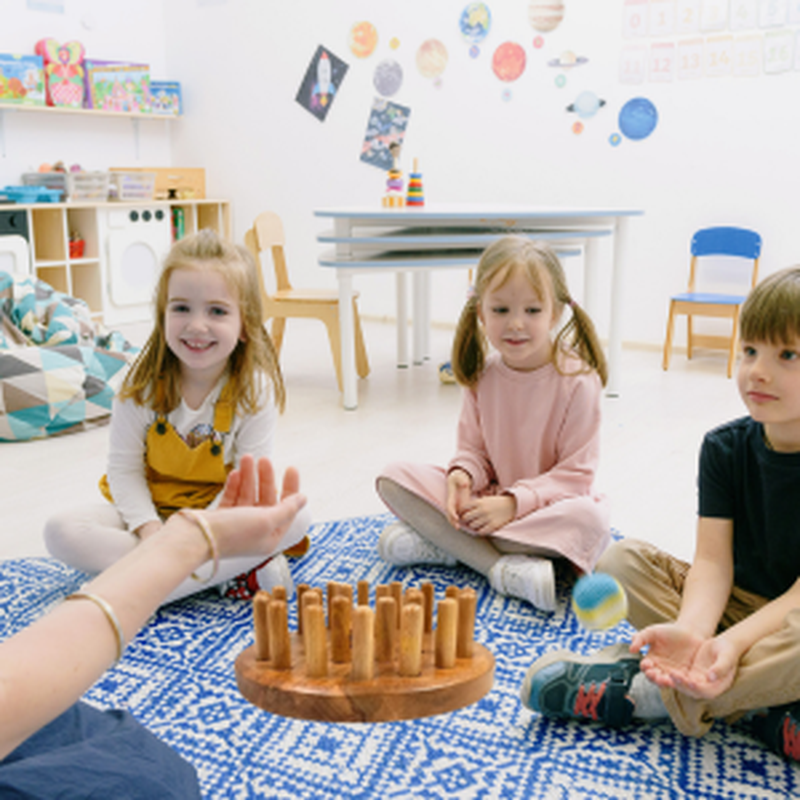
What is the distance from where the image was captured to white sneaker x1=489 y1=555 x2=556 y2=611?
1.57 metres

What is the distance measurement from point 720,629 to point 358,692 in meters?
0.58

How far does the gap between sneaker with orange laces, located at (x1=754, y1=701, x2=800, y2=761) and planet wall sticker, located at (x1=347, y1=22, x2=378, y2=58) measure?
4374mm

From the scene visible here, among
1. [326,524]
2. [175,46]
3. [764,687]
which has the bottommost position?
[326,524]

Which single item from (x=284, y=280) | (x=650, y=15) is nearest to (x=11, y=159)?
(x=284, y=280)

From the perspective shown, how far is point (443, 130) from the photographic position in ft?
15.3

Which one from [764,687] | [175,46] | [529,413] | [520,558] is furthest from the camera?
[175,46]

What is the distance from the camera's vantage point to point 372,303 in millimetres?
5168

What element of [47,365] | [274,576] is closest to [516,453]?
[274,576]

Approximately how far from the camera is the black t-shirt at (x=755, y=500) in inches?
47.0

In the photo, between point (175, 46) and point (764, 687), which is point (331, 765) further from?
point (175, 46)

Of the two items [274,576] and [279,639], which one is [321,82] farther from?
[279,639]

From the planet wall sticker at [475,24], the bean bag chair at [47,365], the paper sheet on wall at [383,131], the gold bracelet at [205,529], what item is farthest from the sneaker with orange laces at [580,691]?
the paper sheet on wall at [383,131]

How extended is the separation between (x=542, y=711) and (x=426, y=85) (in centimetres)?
403

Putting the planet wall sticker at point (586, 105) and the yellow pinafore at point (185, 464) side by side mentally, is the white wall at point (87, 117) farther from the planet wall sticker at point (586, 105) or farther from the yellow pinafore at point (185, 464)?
the yellow pinafore at point (185, 464)
